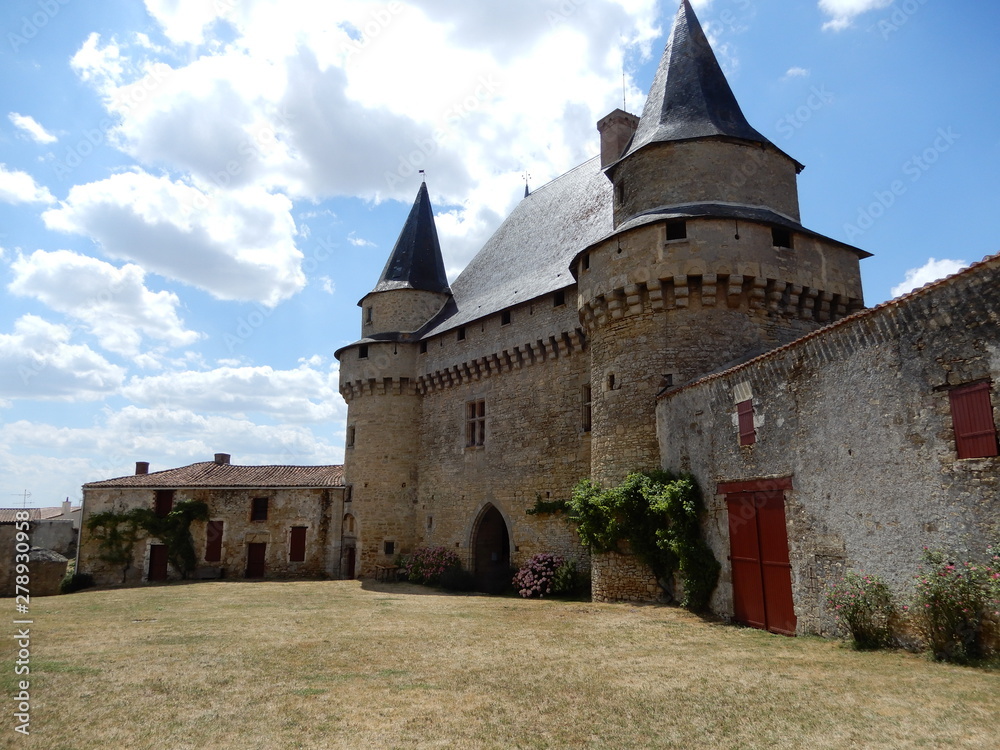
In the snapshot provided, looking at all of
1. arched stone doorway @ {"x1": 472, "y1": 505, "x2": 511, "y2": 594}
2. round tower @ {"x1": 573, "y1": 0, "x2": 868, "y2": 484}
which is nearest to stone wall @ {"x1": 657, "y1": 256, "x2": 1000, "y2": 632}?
round tower @ {"x1": 573, "y1": 0, "x2": 868, "y2": 484}

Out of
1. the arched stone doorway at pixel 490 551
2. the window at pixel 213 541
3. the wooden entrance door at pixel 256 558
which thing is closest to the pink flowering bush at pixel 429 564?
the arched stone doorway at pixel 490 551

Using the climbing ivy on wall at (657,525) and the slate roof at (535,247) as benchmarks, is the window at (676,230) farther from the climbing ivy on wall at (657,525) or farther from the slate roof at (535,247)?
the climbing ivy on wall at (657,525)

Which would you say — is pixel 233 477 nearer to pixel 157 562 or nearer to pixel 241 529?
pixel 241 529

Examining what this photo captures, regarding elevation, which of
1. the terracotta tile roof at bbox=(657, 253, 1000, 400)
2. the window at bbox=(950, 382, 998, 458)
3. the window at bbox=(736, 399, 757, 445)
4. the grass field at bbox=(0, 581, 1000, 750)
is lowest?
the grass field at bbox=(0, 581, 1000, 750)

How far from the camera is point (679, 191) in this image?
13.0 meters

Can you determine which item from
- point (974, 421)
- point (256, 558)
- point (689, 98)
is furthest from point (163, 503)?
point (974, 421)

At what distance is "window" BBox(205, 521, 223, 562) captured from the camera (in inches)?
837

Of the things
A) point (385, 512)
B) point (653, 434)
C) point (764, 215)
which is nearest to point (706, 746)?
point (653, 434)

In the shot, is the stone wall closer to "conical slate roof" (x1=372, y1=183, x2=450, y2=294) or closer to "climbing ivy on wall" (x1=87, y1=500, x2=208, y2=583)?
"conical slate roof" (x1=372, y1=183, x2=450, y2=294)

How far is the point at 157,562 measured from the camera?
21.2 meters

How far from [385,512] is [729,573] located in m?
12.4

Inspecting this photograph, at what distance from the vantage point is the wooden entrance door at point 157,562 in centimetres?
2111

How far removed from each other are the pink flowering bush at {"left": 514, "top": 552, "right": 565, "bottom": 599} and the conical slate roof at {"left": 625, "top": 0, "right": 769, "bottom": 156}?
8902mm

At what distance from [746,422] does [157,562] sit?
1925cm
